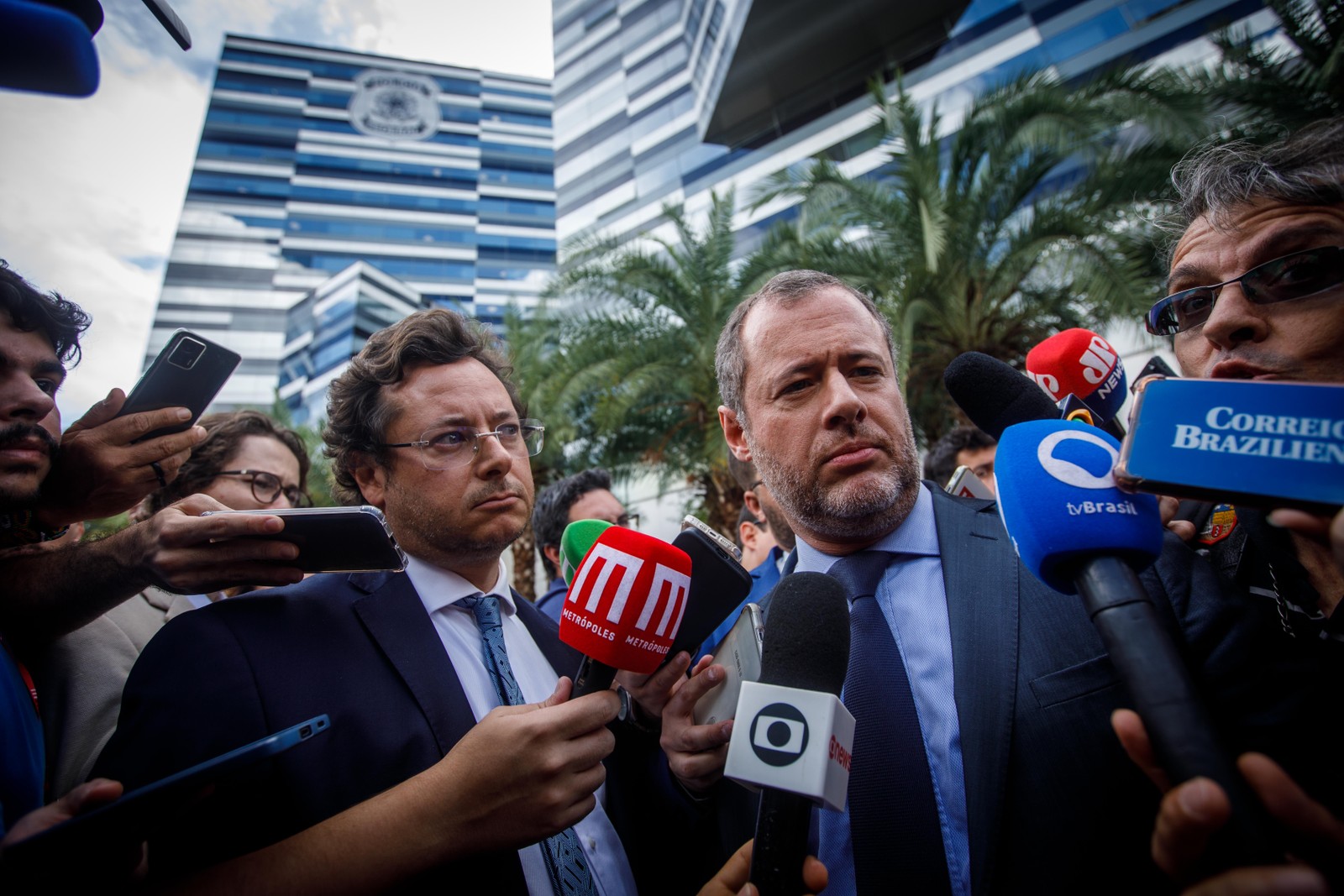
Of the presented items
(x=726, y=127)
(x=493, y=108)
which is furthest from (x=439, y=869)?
(x=493, y=108)

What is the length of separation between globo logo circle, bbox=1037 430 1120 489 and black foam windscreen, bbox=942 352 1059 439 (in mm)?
244

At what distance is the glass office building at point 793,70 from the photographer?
57.2ft

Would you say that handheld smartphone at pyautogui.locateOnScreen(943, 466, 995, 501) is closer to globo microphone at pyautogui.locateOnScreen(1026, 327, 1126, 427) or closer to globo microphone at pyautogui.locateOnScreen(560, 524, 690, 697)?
globo microphone at pyautogui.locateOnScreen(1026, 327, 1126, 427)

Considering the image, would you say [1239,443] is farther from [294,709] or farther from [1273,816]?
[294,709]

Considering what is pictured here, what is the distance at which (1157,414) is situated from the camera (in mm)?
916

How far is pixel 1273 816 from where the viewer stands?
2.42 ft

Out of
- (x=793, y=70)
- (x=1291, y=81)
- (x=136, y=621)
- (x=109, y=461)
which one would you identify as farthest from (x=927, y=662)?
(x=793, y=70)

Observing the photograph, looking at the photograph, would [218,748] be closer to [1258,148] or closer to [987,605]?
[987,605]

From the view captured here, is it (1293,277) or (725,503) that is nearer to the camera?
(1293,277)

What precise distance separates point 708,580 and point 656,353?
26.7ft

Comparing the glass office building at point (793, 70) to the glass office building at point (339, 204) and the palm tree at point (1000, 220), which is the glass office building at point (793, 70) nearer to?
the palm tree at point (1000, 220)

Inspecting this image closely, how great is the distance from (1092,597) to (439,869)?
1409mm

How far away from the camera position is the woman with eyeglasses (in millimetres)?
1610

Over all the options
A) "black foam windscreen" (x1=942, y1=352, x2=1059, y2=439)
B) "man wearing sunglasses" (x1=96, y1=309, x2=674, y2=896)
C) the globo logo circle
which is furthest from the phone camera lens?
the globo logo circle
